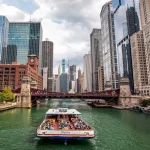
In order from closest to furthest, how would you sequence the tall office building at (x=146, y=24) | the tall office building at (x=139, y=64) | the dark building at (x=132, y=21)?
1. the tall office building at (x=146, y=24)
2. the tall office building at (x=139, y=64)
3. the dark building at (x=132, y=21)

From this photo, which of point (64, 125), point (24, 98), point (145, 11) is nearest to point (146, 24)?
point (145, 11)

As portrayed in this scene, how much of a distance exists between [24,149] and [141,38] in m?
156

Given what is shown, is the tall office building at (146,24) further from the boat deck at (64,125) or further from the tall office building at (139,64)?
the boat deck at (64,125)

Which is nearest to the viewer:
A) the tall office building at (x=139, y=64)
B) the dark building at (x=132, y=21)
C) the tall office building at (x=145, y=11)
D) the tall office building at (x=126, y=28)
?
the tall office building at (x=139, y=64)

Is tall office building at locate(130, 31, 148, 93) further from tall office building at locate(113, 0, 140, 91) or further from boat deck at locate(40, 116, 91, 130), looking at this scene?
boat deck at locate(40, 116, 91, 130)

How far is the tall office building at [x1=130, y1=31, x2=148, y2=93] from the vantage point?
144413mm

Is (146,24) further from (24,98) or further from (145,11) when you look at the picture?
(24,98)

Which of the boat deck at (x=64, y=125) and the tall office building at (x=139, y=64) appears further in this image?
the tall office building at (x=139, y=64)

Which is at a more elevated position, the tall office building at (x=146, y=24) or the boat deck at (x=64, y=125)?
the tall office building at (x=146, y=24)

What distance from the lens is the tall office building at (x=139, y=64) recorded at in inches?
5686

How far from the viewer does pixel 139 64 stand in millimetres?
147750

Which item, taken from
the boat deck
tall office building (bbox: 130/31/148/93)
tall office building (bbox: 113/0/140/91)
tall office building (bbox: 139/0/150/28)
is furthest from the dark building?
the boat deck

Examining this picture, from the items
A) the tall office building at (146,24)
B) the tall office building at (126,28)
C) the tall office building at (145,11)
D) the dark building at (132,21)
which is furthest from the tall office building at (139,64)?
the dark building at (132,21)

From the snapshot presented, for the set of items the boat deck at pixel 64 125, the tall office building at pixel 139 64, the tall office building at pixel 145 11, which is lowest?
the boat deck at pixel 64 125
